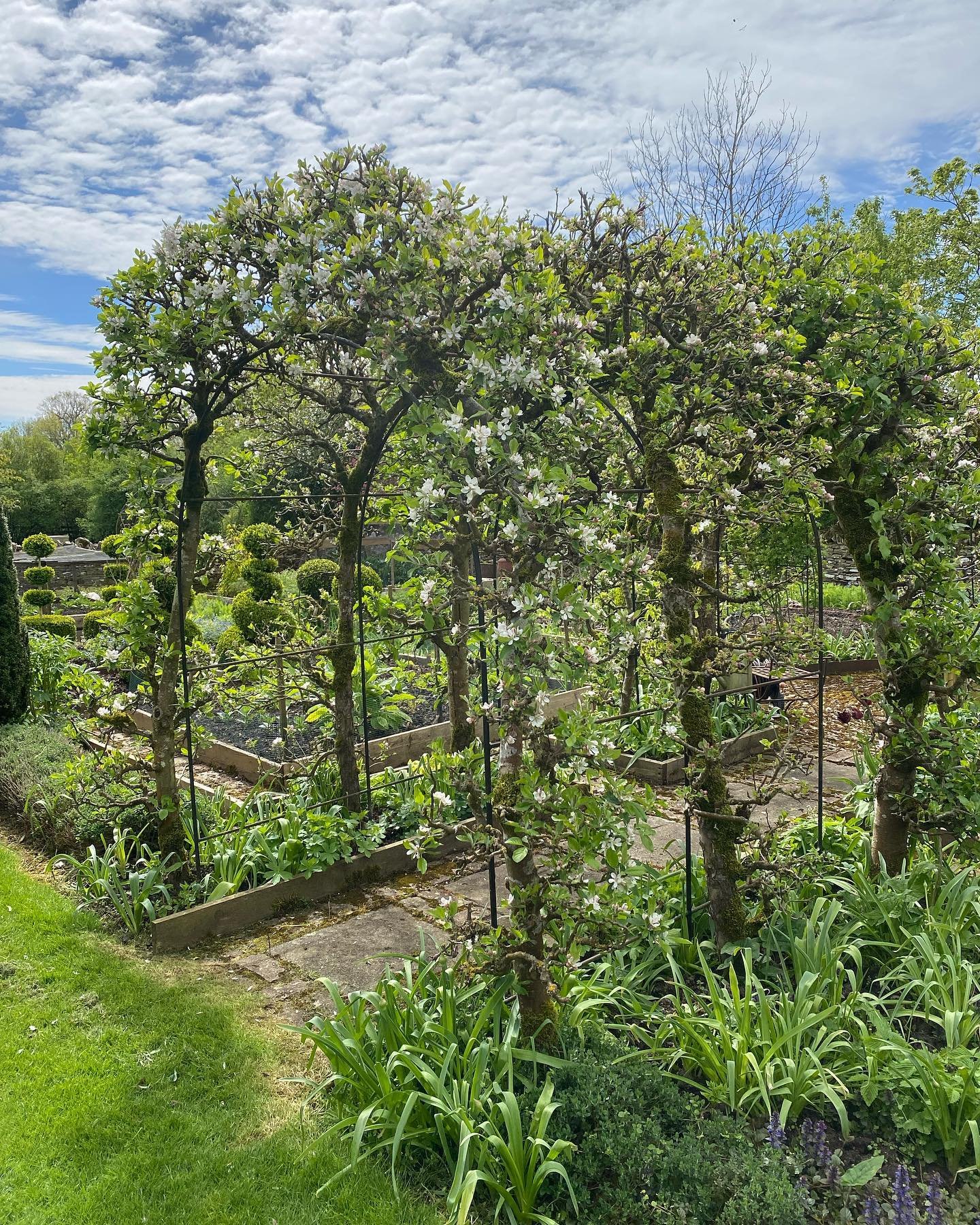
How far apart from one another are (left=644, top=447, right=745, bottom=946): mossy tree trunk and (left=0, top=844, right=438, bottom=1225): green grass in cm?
160

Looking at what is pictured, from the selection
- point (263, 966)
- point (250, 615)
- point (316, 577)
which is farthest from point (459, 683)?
point (316, 577)

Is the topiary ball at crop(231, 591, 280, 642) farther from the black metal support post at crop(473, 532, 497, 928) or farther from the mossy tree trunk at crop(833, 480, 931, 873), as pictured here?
the mossy tree trunk at crop(833, 480, 931, 873)

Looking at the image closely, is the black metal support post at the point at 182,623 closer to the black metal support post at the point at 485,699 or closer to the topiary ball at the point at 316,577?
the black metal support post at the point at 485,699

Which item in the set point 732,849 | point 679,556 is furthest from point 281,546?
point 732,849

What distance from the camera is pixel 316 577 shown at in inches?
401

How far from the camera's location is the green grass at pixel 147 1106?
241 centimetres

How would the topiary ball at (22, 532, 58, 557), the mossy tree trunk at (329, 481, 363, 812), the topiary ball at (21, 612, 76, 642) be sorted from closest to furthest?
the mossy tree trunk at (329, 481, 363, 812), the topiary ball at (21, 612, 76, 642), the topiary ball at (22, 532, 58, 557)

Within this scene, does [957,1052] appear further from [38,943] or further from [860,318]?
[38,943]

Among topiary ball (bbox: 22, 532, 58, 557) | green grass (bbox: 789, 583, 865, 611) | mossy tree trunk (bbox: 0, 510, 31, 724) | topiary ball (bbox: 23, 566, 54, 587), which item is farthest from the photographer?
topiary ball (bbox: 22, 532, 58, 557)

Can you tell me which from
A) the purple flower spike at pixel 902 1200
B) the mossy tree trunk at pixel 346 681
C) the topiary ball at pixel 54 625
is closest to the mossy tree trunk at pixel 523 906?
the purple flower spike at pixel 902 1200

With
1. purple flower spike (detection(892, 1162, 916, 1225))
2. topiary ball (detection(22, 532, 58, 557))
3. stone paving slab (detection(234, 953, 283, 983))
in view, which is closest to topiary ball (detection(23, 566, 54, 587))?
topiary ball (detection(22, 532, 58, 557))

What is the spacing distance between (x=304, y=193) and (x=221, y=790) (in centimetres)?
342

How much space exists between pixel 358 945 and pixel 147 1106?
119cm

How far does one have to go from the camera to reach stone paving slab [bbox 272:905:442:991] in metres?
3.64
